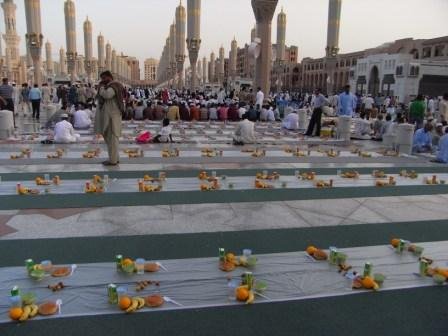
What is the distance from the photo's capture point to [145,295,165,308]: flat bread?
110 inches

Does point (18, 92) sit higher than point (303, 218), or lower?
higher

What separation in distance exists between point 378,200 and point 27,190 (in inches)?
185

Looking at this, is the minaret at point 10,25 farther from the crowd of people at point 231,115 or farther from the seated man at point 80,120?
the seated man at point 80,120


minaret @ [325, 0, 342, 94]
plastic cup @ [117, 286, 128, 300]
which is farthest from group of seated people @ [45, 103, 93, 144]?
minaret @ [325, 0, 342, 94]

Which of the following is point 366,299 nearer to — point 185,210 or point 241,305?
point 241,305

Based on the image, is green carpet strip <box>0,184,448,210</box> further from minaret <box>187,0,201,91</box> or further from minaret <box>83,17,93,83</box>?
minaret <box>83,17,93,83</box>

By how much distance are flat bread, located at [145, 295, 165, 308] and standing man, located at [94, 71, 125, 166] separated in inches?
186

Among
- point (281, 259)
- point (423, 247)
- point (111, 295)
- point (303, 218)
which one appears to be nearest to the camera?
point (111, 295)

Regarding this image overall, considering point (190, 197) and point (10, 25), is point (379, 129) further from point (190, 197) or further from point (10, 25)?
point (10, 25)

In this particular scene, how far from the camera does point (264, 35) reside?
2022 centimetres

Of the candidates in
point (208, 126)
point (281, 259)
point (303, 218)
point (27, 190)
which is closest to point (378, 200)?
point (303, 218)

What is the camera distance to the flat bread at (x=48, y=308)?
2666 mm

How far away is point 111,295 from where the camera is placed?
2801 millimetres

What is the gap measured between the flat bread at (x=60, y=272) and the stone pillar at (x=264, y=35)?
18.6m
